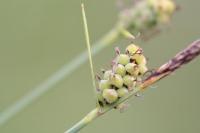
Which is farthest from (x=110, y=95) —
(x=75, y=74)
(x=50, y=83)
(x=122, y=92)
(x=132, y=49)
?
(x=75, y=74)

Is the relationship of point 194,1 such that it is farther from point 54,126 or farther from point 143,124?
point 54,126

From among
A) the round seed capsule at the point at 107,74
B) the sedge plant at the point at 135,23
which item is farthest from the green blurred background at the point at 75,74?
the round seed capsule at the point at 107,74

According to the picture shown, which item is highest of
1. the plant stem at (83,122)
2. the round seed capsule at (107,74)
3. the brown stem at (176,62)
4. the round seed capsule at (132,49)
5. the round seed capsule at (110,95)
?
the round seed capsule at (132,49)

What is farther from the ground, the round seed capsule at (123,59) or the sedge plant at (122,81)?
the round seed capsule at (123,59)

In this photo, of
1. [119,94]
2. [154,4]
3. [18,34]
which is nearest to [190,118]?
[18,34]

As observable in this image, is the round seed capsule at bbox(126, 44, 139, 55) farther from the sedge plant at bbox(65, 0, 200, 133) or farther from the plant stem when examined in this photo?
the plant stem

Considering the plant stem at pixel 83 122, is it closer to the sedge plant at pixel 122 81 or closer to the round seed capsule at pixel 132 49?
the sedge plant at pixel 122 81

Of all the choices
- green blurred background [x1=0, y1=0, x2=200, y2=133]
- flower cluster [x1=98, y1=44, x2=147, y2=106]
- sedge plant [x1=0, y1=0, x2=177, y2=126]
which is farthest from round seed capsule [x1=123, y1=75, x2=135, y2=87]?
green blurred background [x1=0, y1=0, x2=200, y2=133]

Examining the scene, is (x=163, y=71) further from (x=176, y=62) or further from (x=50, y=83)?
(x=50, y=83)
